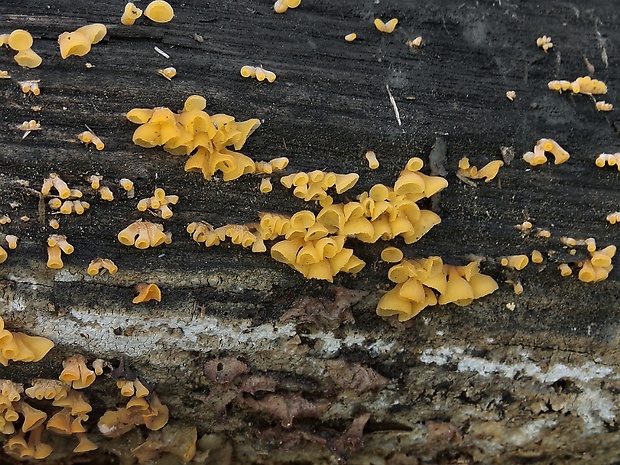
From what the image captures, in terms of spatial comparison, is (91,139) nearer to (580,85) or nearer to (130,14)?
(130,14)

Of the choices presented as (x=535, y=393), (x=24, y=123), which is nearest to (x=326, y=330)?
(x=535, y=393)

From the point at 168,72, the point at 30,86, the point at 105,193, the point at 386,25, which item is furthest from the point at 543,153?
the point at 30,86

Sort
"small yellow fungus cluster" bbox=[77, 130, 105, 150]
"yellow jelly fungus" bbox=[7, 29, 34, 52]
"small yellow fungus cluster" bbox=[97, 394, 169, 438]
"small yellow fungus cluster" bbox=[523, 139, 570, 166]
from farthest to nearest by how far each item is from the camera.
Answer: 1. "small yellow fungus cluster" bbox=[97, 394, 169, 438]
2. "small yellow fungus cluster" bbox=[523, 139, 570, 166]
3. "small yellow fungus cluster" bbox=[77, 130, 105, 150]
4. "yellow jelly fungus" bbox=[7, 29, 34, 52]

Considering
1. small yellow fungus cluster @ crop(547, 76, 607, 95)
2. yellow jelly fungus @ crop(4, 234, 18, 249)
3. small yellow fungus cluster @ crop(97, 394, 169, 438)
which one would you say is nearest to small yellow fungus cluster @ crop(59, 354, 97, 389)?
small yellow fungus cluster @ crop(97, 394, 169, 438)

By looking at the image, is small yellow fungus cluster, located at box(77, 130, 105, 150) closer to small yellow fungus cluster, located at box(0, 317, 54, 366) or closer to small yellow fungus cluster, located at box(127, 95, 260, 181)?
small yellow fungus cluster, located at box(127, 95, 260, 181)

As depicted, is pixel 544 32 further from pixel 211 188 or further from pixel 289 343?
pixel 289 343

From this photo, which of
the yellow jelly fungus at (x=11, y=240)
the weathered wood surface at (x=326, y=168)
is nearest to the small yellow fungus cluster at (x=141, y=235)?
the weathered wood surface at (x=326, y=168)
